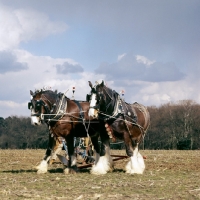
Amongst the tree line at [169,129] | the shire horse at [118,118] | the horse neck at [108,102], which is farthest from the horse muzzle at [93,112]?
the tree line at [169,129]

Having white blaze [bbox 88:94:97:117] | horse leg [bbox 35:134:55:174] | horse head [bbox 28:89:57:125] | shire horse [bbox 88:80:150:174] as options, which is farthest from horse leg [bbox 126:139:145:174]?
horse head [bbox 28:89:57:125]

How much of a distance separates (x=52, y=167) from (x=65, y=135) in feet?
7.97

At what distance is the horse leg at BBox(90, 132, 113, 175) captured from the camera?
12351mm

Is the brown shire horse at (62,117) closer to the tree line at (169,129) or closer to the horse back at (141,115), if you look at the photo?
the horse back at (141,115)

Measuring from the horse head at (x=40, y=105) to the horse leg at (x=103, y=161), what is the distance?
5.77ft

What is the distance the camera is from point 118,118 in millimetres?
12312

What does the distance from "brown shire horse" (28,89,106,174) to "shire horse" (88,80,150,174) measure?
1.54 ft

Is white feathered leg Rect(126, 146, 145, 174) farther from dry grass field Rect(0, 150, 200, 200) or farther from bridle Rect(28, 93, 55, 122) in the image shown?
bridle Rect(28, 93, 55, 122)

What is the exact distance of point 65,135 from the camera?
1266cm

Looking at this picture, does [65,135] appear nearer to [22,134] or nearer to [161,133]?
[161,133]

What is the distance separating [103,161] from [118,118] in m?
1.32

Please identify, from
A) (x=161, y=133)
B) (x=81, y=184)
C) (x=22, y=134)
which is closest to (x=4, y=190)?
(x=81, y=184)

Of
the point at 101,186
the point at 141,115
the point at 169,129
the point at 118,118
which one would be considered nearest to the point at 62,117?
the point at 118,118

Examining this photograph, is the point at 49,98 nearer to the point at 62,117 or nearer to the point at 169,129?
the point at 62,117
